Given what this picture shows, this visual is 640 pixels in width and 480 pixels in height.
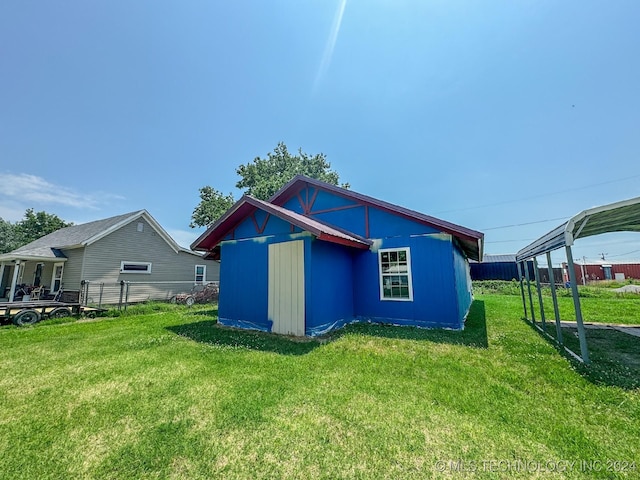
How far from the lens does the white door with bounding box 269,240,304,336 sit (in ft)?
21.6

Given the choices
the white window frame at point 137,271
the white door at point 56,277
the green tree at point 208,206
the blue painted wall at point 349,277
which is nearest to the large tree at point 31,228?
the green tree at point 208,206

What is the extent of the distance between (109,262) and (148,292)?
2.72 metres

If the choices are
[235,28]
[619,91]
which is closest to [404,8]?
[235,28]

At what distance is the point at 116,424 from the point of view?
2812mm

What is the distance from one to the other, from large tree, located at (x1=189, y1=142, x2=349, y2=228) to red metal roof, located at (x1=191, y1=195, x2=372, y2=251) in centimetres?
1822

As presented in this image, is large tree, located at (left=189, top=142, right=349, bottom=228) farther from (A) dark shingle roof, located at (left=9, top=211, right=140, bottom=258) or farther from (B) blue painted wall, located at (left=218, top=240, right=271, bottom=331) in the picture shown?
(B) blue painted wall, located at (left=218, top=240, right=271, bottom=331)

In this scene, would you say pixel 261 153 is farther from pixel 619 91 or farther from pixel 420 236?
pixel 619 91

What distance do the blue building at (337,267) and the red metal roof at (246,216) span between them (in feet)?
0.10

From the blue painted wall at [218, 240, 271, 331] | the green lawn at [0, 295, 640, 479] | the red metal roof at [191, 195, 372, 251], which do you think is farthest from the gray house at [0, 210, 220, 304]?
the green lawn at [0, 295, 640, 479]

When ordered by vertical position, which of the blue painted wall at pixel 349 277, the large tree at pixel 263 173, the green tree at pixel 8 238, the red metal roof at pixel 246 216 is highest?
the large tree at pixel 263 173

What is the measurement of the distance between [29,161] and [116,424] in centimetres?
1947

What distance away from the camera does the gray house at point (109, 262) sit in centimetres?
1369

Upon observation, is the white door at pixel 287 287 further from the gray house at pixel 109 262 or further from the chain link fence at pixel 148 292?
the gray house at pixel 109 262

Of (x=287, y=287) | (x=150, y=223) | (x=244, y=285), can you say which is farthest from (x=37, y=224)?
(x=287, y=287)
